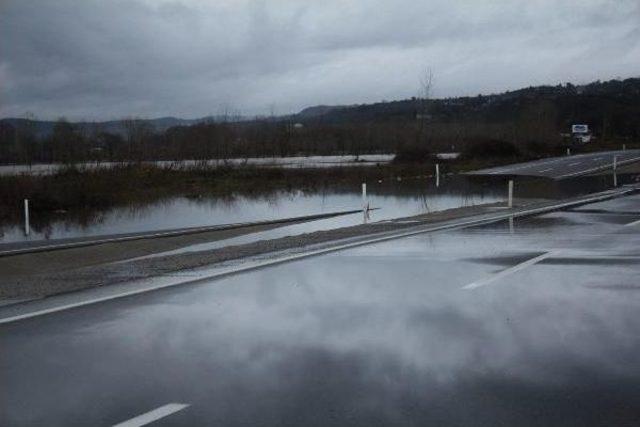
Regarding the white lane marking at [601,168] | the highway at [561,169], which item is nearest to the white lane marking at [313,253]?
the white lane marking at [601,168]

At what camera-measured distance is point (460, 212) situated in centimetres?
2433

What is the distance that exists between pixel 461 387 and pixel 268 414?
1.50m

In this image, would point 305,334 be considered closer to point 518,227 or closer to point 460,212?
point 518,227

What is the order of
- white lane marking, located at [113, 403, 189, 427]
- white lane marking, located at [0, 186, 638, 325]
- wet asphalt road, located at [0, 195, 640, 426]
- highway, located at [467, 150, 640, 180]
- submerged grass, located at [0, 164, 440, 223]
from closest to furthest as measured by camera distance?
white lane marking, located at [113, 403, 189, 427] → wet asphalt road, located at [0, 195, 640, 426] → white lane marking, located at [0, 186, 638, 325] → submerged grass, located at [0, 164, 440, 223] → highway, located at [467, 150, 640, 180]

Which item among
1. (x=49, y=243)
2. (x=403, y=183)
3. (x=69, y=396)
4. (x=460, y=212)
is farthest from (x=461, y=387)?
(x=403, y=183)

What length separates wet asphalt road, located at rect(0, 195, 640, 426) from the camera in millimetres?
5316

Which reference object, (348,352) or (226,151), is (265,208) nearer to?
(348,352)

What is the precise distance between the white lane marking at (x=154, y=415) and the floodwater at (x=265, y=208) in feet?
62.2

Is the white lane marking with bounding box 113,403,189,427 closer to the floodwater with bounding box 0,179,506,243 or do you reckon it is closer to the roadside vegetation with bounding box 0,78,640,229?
the floodwater with bounding box 0,179,506,243

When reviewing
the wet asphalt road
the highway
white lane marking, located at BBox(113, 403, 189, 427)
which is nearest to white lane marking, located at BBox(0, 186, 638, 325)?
the wet asphalt road

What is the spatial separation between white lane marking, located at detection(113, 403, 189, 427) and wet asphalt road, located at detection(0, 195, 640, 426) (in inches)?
2.2

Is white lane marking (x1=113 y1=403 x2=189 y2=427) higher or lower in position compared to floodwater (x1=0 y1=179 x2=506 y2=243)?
higher

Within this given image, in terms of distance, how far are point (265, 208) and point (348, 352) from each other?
29.1 metres

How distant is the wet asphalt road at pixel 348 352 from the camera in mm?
5316
